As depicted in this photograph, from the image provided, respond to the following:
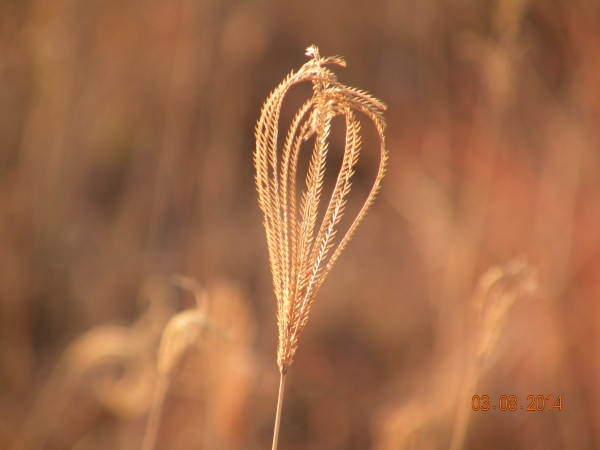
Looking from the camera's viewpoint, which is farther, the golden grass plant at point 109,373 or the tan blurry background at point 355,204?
the tan blurry background at point 355,204

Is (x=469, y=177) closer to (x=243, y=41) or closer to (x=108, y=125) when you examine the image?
(x=243, y=41)

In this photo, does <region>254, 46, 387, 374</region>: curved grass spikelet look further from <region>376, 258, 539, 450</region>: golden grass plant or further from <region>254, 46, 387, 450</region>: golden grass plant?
<region>376, 258, 539, 450</region>: golden grass plant

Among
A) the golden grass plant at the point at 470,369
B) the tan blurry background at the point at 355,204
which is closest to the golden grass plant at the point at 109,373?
the tan blurry background at the point at 355,204

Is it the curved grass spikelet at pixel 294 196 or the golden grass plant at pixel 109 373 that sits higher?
the curved grass spikelet at pixel 294 196
